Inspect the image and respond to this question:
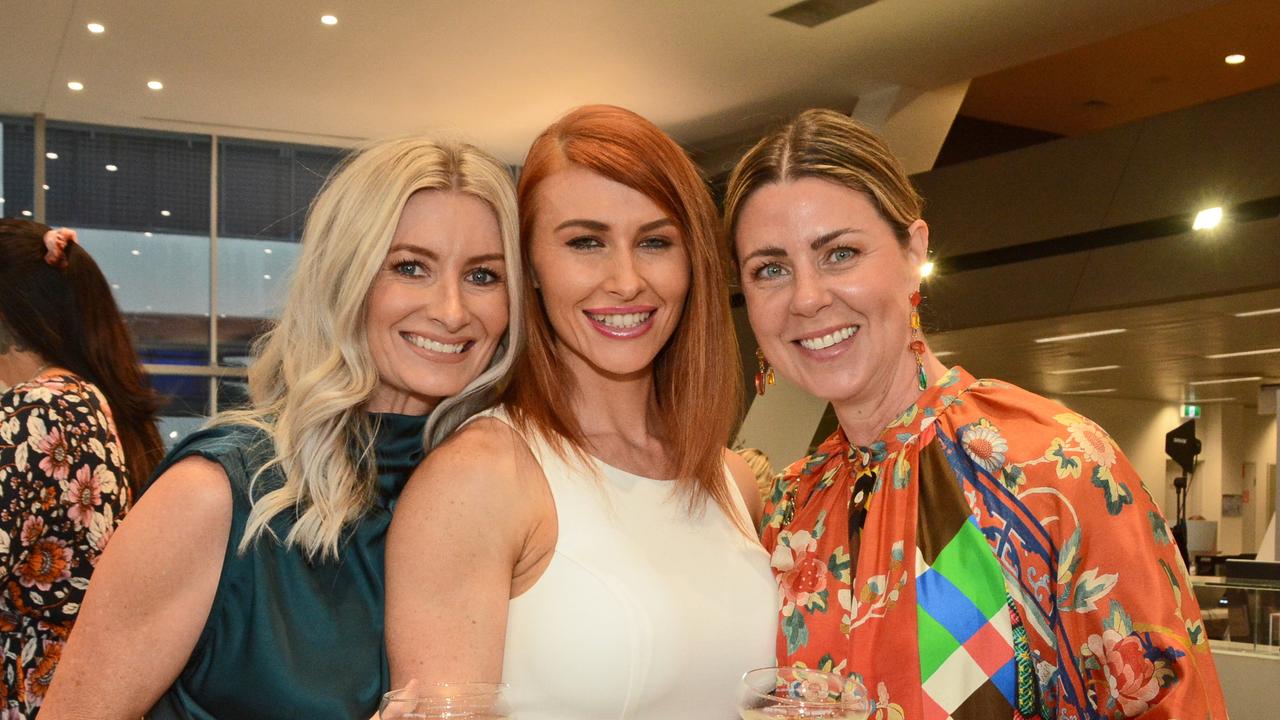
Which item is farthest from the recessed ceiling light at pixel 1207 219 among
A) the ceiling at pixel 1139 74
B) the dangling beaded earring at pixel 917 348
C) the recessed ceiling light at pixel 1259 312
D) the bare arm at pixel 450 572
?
the bare arm at pixel 450 572

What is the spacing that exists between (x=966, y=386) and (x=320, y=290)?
3.55 feet

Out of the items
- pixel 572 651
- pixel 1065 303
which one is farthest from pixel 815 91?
pixel 572 651

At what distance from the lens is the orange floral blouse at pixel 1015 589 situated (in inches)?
64.0

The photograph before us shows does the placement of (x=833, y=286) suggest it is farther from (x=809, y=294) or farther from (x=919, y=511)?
(x=919, y=511)

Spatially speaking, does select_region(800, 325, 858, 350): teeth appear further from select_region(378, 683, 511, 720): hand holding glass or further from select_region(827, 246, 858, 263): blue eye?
select_region(378, 683, 511, 720): hand holding glass

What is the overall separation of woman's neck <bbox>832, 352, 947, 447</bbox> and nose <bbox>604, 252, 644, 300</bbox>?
0.40m

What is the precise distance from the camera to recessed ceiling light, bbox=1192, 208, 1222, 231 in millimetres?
7035

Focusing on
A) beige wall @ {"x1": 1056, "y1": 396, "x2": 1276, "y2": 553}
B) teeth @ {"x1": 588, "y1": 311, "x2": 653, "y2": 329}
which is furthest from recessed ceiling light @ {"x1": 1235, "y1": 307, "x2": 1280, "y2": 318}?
teeth @ {"x1": 588, "y1": 311, "x2": 653, "y2": 329}

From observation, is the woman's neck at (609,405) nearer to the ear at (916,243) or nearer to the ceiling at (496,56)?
the ear at (916,243)

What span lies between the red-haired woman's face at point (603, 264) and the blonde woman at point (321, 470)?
0.08 m

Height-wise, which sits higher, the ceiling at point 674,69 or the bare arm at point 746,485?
the ceiling at point 674,69

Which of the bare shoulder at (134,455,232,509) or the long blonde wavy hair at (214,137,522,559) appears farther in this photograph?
the long blonde wavy hair at (214,137,522,559)

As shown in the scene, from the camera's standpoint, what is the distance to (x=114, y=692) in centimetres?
169

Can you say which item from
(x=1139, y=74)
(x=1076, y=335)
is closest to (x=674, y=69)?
(x=1076, y=335)
